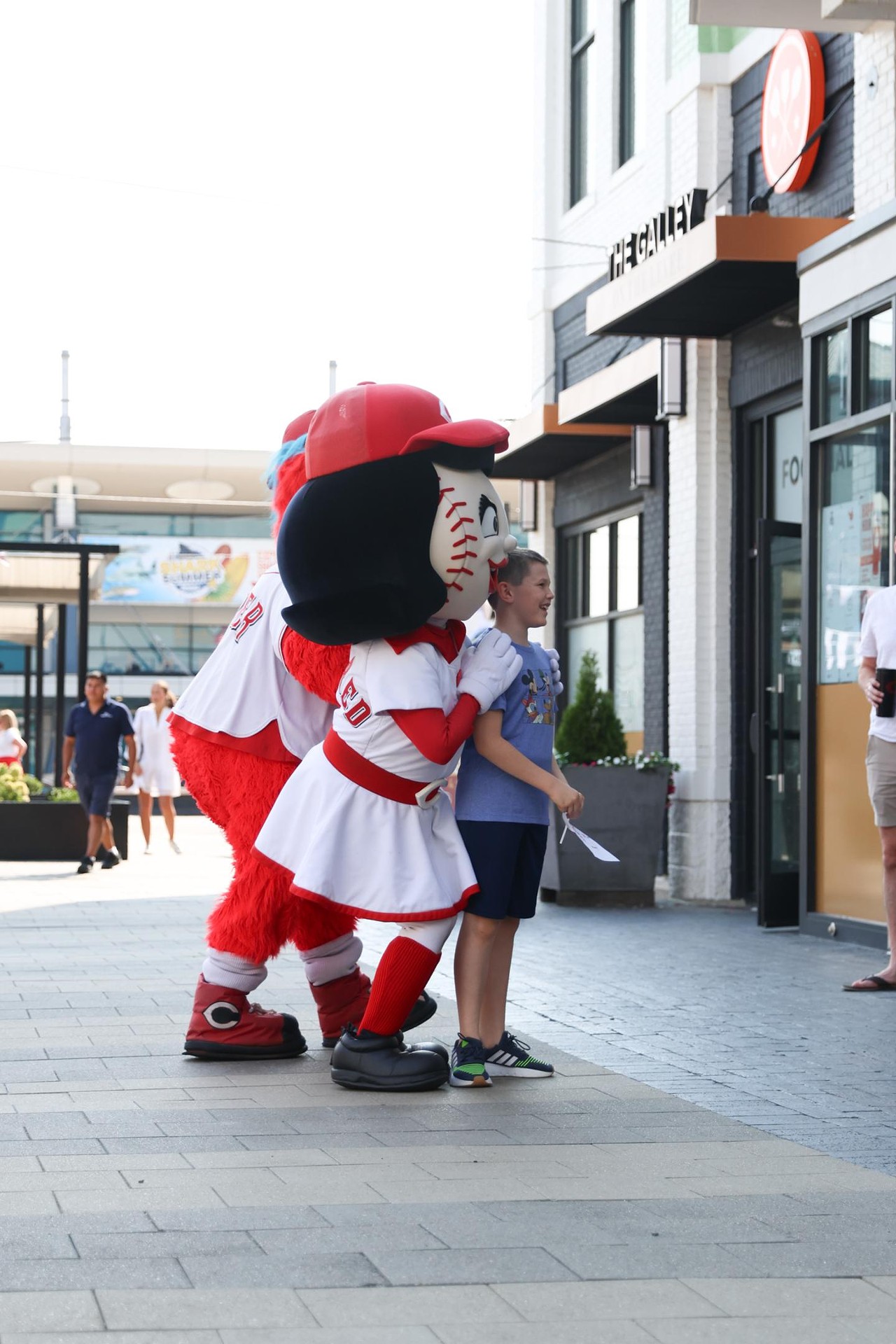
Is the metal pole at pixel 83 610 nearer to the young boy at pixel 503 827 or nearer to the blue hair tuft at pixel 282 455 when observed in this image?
the blue hair tuft at pixel 282 455

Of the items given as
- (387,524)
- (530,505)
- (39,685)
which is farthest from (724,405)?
(39,685)

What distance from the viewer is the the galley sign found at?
11.8m

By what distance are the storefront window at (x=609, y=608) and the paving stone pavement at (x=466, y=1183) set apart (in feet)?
27.5

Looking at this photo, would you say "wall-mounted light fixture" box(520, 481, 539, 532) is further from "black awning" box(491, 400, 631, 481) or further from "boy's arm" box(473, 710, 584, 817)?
"boy's arm" box(473, 710, 584, 817)

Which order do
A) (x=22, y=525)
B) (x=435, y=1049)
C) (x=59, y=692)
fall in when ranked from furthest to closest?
(x=22, y=525) → (x=59, y=692) → (x=435, y=1049)

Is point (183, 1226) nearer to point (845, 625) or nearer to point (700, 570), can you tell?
point (845, 625)

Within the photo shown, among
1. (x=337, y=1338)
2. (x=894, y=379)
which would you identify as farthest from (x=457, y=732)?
(x=894, y=379)

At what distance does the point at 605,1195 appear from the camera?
13.7 ft

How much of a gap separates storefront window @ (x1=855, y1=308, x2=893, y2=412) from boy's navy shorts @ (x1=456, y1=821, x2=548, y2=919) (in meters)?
4.61

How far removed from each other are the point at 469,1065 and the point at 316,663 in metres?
1.37

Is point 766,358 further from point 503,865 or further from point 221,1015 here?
point 221,1015

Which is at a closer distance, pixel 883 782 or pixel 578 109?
pixel 883 782

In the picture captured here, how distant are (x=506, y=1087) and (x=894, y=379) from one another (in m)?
5.05

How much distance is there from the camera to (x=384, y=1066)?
5.49 m
